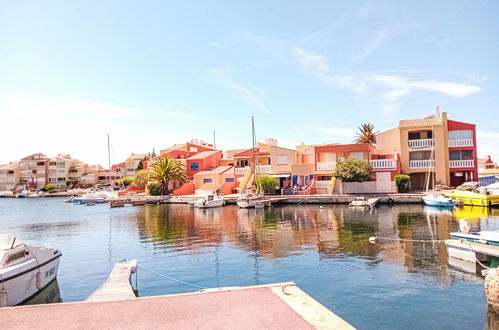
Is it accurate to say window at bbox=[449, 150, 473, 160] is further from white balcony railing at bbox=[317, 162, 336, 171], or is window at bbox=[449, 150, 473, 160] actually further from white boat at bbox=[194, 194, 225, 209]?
white boat at bbox=[194, 194, 225, 209]

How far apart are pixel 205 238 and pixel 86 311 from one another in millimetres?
17700

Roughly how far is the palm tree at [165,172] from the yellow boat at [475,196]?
43.3m

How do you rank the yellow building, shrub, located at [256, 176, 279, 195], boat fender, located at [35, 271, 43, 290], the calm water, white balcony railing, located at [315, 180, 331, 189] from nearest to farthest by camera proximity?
the calm water, boat fender, located at [35, 271, 43, 290], the yellow building, white balcony railing, located at [315, 180, 331, 189], shrub, located at [256, 176, 279, 195]

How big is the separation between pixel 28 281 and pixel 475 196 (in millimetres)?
39989

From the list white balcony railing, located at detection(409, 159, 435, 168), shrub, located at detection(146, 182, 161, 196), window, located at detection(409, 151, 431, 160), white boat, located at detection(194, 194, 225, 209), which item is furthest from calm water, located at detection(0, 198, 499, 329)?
shrub, located at detection(146, 182, 161, 196)

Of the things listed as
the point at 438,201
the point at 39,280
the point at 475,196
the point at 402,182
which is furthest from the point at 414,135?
the point at 39,280

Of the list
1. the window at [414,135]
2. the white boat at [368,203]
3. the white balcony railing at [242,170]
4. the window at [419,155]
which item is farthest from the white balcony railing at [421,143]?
the white balcony railing at [242,170]

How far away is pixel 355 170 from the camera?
45.9 m

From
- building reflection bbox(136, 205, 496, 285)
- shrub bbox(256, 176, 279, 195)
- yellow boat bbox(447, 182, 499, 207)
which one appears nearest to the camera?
building reflection bbox(136, 205, 496, 285)

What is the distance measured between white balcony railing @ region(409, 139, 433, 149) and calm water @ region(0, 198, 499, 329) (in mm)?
16032

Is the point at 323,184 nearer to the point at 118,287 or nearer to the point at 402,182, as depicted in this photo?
the point at 402,182

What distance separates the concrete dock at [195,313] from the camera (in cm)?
645

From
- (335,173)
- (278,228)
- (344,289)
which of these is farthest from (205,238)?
(335,173)

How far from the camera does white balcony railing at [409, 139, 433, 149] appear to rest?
47.9 meters
